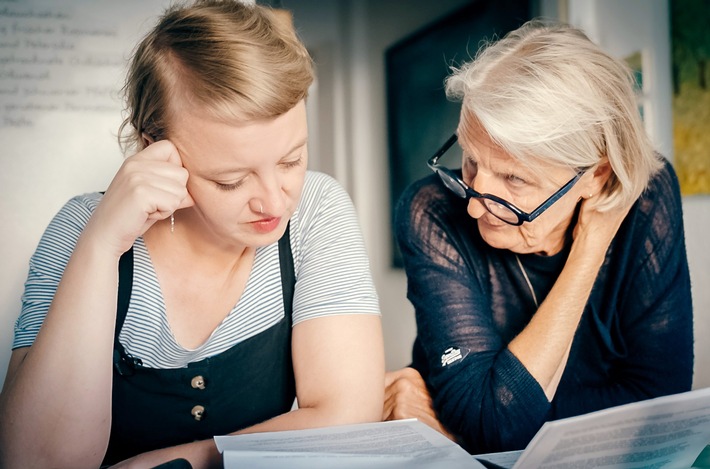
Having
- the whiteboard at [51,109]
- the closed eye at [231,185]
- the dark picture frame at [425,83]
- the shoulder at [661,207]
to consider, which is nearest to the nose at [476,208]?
the shoulder at [661,207]

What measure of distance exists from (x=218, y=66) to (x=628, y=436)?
0.76 meters

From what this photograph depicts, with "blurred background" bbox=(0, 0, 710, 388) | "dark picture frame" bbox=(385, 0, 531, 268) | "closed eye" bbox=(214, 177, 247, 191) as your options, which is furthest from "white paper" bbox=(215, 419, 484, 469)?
"dark picture frame" bbox=(385, 0, 531, 268)

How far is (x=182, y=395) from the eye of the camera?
1094 millimetres

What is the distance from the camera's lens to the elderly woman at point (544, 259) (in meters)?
1.17

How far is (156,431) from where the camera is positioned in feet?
3.60

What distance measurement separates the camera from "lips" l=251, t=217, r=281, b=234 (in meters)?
1.04

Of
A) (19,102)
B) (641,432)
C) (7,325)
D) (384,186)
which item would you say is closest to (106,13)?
(19,102)

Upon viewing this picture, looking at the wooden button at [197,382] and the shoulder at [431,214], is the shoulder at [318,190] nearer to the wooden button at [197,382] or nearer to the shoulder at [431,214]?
the shoulder at [431,214]

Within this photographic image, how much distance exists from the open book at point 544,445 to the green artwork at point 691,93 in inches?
63.9

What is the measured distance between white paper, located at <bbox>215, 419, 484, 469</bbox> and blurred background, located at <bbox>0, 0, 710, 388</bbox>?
1.00 m

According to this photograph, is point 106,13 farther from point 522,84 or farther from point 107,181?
point 522,84

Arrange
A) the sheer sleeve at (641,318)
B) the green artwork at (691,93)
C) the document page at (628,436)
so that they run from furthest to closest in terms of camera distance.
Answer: the green artwork at (691,93) < the sheer sleeve at (641,318) < the document page at (628,436)

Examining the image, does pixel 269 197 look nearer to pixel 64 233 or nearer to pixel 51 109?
pixel 64 233

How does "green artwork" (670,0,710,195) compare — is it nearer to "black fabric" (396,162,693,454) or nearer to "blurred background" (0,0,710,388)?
"blurred background" (0,0,710,388)
